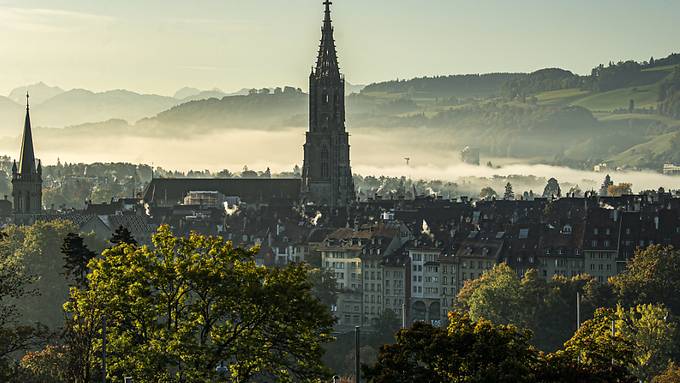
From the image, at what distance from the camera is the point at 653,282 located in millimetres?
119562

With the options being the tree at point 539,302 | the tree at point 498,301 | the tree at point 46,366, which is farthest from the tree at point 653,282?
the tree at point 46,366

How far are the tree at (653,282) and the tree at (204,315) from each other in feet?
218

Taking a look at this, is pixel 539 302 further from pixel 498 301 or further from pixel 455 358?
pixel 455 358

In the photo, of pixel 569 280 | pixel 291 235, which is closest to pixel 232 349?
pixel 569 280

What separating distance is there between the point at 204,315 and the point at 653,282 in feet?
231

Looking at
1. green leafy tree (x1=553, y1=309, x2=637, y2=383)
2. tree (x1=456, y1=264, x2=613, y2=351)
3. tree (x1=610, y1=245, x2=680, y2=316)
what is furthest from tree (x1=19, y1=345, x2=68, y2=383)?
tree (x1=610, y1=245, x2=680, y2=316)

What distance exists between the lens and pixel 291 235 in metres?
175

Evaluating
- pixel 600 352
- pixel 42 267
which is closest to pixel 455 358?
pixel 600 352

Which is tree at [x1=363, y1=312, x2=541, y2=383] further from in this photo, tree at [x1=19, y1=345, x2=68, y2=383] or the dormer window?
the dormer window

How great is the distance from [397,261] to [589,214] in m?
17.2

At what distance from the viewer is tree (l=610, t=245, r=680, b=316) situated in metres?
118

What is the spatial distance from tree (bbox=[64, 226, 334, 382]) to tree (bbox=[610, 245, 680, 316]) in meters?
66.5

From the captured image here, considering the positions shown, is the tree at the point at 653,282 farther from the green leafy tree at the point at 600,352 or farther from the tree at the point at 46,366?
the green leafy tree at the point at 600,352

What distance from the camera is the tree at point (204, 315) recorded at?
2085 inches
